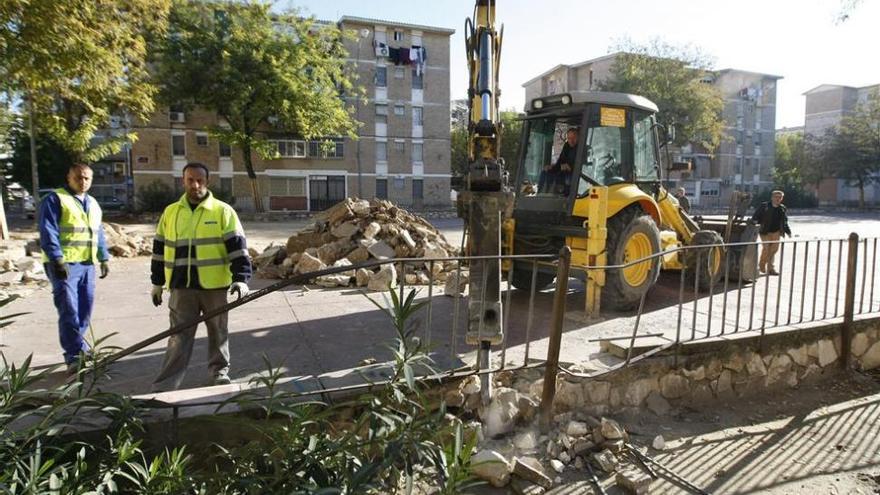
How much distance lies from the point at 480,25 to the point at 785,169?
67.7m

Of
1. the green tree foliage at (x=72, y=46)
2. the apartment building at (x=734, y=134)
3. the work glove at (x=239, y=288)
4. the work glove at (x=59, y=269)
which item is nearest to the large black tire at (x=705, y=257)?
the work glove at (x=239, y=288)

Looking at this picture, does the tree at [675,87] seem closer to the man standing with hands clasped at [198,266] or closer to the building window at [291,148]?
the building window at [291,148]

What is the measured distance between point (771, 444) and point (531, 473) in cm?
217

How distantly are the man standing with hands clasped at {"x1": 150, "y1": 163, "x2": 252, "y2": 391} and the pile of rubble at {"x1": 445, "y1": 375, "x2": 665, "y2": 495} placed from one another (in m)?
1.83

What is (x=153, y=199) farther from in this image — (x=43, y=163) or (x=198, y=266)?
(x=198, y=266)

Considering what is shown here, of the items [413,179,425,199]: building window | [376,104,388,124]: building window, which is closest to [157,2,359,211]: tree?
[376,104,388,124]: building window

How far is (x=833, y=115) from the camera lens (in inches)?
2202

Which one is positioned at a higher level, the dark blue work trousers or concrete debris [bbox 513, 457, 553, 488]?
the dark blue work trousers

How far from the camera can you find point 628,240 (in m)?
6.44

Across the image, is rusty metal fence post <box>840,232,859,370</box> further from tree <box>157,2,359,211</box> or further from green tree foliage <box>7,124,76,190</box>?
green tree foliage <box>7,124,76,190</box>

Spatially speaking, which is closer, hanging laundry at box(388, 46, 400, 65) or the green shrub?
the green shrub

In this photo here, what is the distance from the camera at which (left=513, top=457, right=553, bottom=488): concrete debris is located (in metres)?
3.54

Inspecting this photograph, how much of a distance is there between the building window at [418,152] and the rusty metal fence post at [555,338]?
36.9 meters

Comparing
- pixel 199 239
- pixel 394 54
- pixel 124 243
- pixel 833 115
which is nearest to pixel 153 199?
pixel 394 54
